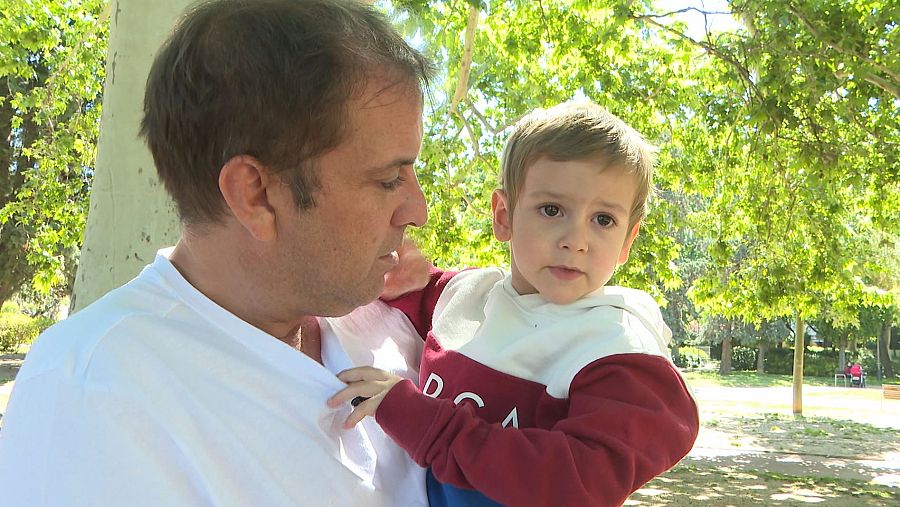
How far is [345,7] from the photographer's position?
1.56m

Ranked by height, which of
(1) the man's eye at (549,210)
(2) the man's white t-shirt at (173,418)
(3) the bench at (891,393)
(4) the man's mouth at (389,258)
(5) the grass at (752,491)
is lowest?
(5) the grass at (752,491)

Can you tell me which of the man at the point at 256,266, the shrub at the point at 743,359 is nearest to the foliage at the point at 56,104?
the man at the point at 256,266

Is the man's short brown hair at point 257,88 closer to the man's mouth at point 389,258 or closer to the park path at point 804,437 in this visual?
the man's mouth at point 389,258

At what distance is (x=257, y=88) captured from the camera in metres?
1.42

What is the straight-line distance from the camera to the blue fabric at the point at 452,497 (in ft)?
5.37

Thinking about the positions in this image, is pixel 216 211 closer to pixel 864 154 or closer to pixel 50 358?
pixel 50 358

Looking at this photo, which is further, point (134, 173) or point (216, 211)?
point (134, 173)

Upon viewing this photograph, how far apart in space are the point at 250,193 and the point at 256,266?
0.13 m

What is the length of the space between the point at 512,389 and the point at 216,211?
0.69 m

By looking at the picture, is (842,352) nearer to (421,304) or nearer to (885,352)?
(885,352)

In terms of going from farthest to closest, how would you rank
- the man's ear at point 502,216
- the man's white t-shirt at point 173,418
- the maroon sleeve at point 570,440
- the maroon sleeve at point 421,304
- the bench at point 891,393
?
the bench at point 891,393, the maroon sleeve at point 421,304, the man's ear at point 502,216, the maroon sleeve at point 570,440, the man's white t-shirt at point 173,418

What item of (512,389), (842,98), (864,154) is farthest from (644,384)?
(842,98)

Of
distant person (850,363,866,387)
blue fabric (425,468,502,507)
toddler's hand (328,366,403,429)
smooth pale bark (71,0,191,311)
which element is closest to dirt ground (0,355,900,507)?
smooth pale bark (71,0,191,311)

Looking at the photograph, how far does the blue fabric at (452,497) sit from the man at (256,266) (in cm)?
3
